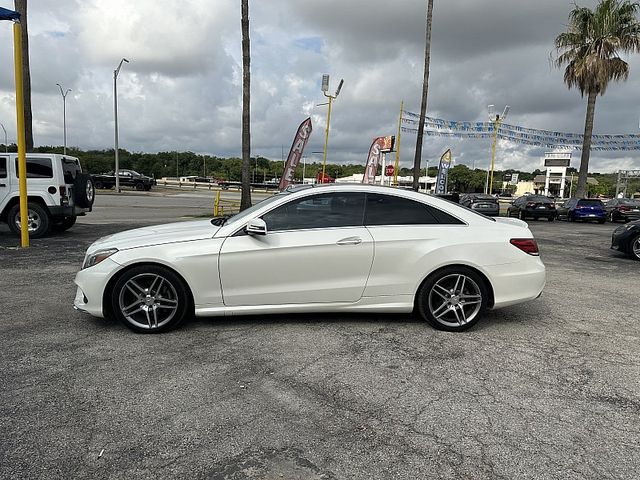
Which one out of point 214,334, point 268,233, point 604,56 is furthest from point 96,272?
point 604,56

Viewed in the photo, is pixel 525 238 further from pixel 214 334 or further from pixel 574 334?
pixel 214 334

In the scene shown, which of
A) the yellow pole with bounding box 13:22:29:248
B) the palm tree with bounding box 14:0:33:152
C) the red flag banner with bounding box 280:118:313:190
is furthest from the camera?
the red flag banner with bounding box 280:118:313:190

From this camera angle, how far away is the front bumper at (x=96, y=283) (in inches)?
178

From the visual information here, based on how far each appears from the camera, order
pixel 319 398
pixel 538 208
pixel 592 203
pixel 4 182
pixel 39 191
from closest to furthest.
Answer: pixel 319 398 < pixel 4 182 < pixel 39 191 < pixel 592 203 < pixel 538 208

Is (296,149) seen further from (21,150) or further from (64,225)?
(21,150)

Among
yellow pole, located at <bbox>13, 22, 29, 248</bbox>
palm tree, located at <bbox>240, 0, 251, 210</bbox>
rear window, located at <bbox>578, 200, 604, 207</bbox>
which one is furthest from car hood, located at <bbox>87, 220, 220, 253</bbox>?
rear window, located at <bbox>578, 200, 604, 207</bbox>

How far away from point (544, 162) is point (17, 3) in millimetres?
122150

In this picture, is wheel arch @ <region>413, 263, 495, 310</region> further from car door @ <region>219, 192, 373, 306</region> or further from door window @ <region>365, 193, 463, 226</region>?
car door @ <region>219, 192, 373, 306</region>

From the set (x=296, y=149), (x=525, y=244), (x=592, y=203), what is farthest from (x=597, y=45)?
(x=525, y=244)

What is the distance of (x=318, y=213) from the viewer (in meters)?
4.80

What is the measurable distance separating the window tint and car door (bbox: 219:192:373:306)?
796 centimetres

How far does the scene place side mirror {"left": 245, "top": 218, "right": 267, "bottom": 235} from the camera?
450 cm

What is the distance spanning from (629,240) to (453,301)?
317 inches

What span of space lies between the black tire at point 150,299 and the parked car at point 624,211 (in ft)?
88.0
